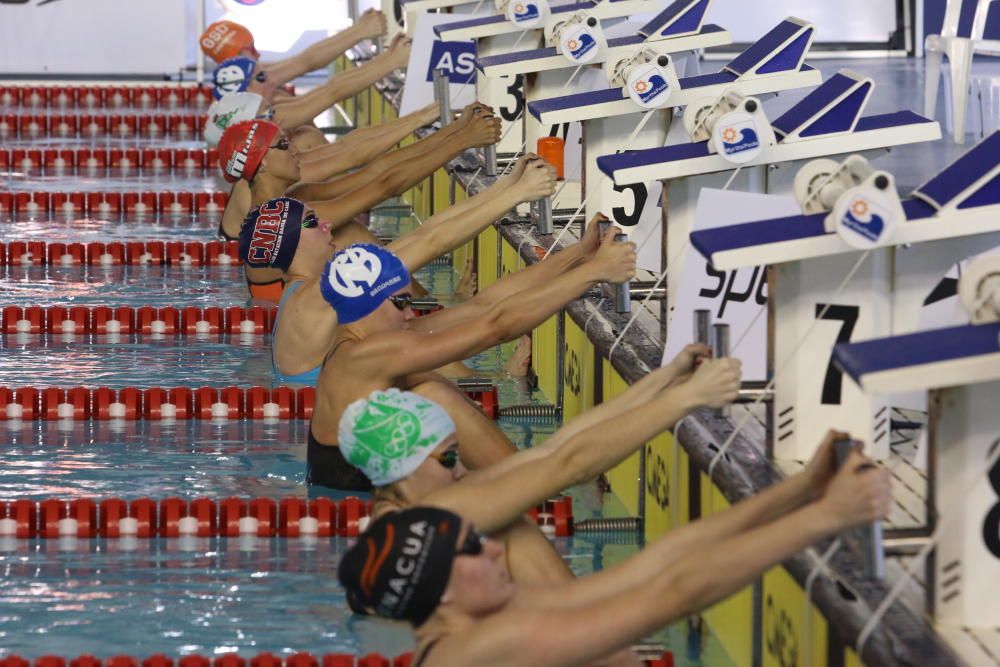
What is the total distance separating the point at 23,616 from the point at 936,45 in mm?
7383

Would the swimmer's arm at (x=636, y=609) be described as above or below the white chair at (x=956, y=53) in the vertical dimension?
below

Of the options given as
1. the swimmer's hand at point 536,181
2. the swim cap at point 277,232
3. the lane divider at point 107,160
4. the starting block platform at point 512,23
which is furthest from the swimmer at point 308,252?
the lane divider at point 107,160

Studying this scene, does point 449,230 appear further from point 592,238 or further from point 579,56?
point 579,56

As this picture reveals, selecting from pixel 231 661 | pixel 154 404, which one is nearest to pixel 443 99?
pixel 154 404

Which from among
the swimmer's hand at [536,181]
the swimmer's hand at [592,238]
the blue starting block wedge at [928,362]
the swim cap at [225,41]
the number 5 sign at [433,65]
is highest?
the swim cap at [225,41]

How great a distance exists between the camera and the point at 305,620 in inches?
159

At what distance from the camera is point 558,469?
10.4 feet

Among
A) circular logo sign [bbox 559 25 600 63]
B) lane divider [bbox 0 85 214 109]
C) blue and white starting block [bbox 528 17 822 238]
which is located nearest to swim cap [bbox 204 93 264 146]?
circular logo sign [bbox 559 25 600 63]

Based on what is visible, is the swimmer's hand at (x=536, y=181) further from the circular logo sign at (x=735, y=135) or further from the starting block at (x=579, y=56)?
the starting block at (x=579, y=56)

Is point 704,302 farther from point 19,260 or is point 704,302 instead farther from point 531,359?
point 19,260

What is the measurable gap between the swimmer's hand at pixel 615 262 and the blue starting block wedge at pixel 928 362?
3.74 ft

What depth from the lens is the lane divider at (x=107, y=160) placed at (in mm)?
11281

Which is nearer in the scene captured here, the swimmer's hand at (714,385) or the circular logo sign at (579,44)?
the swimmer's hand at (714,385)

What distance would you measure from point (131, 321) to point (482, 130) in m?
2.20
